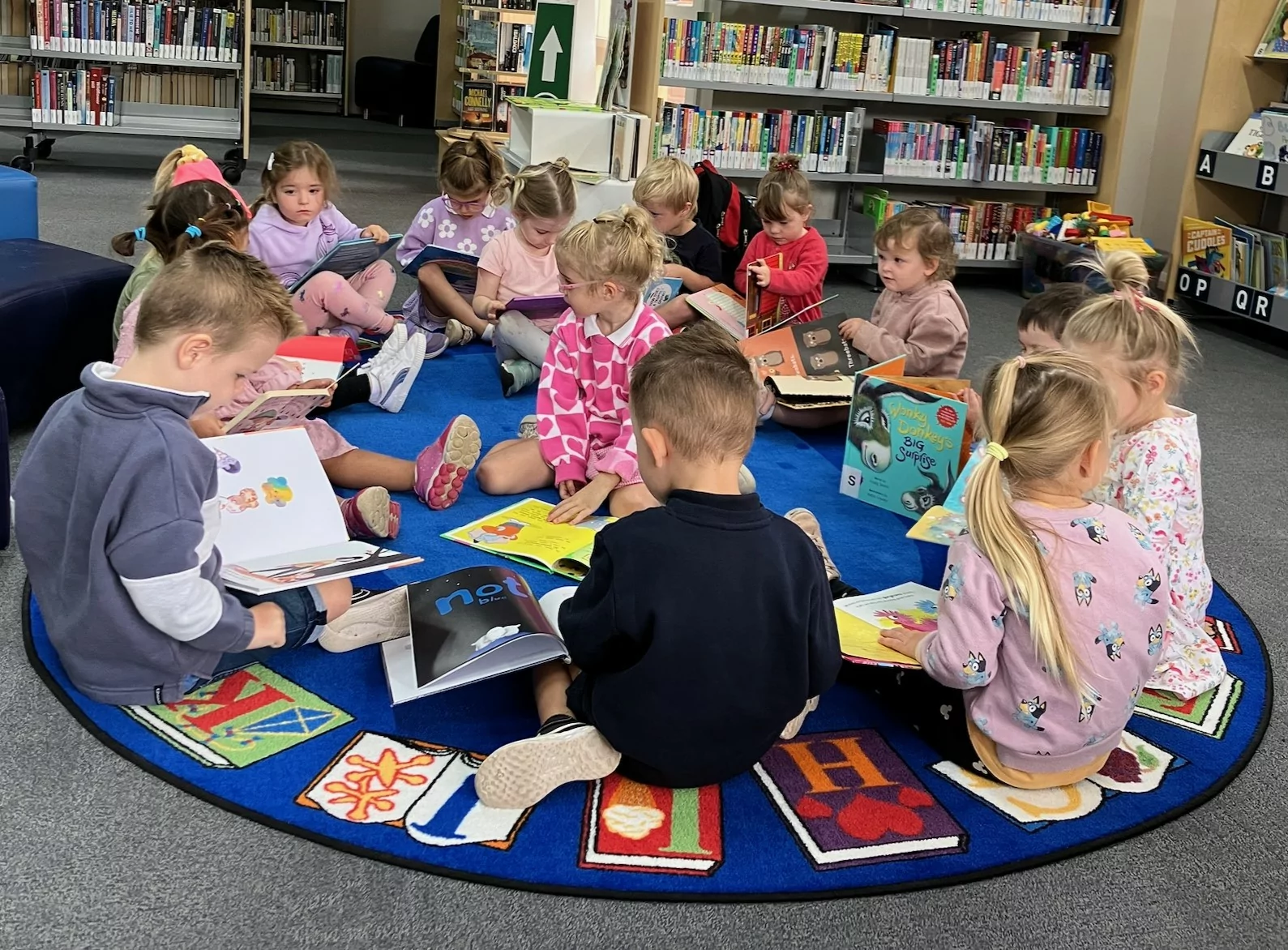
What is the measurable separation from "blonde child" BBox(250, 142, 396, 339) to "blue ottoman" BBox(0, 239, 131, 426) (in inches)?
19.6

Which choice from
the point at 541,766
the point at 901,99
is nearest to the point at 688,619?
the point at 541,766

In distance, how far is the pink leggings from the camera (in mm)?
3551

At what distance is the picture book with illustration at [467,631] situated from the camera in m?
1.83

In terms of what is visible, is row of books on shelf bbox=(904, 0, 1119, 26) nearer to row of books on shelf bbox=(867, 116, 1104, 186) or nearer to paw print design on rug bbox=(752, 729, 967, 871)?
row of books on shelf bbox=(867, 116, 1104, 186)

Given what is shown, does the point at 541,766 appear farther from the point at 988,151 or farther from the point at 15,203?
the point at 988,151

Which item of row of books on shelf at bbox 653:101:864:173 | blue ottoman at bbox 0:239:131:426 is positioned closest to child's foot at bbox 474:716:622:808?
blue ottoman at bbox 0:239:131:426

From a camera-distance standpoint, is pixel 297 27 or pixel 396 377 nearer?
pixel 396 377

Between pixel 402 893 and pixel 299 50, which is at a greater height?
pixel 299 50

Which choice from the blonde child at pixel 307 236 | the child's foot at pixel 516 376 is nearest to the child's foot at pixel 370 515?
the child's foot at pixel 516 376

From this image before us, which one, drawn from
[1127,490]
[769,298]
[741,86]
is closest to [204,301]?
[1127,490]

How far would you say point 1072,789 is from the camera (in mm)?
1874

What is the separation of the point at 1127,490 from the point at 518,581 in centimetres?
106

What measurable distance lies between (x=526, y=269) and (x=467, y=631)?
2141mm

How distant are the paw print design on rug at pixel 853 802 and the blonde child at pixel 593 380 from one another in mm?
915
